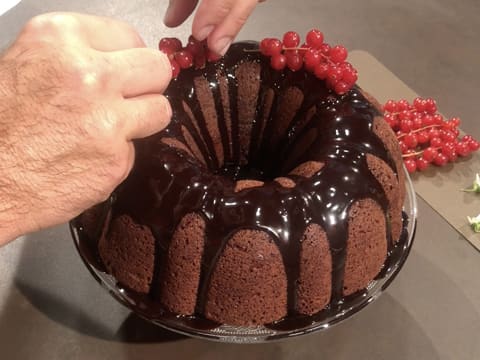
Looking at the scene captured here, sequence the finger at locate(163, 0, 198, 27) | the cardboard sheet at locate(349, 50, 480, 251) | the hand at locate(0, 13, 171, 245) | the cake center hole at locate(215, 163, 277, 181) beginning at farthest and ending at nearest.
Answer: the cardboard sheet at locate(349, 50, 480, 251), the cake center hole at locate(215, 163, 277, 181), the finger at locate(163, 0, 198, 27), the hand at locate(0, 13, 171, 245)

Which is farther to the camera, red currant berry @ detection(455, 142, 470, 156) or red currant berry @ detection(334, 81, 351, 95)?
red currant berry @ detection(455, 142, 470, 156)

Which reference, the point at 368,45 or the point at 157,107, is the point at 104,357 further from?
the point at 368,45

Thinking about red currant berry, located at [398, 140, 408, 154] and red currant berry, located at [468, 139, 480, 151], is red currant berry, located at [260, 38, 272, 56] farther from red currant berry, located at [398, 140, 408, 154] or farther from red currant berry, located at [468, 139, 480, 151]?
red currant berry, located at [468, 139, 480, 151]

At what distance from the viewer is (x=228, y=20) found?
41.6 inches

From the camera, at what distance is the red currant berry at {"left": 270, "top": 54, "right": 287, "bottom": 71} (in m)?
1.23

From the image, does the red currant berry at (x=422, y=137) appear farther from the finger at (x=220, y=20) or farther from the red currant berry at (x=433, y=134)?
the finger at (x=220, y=20)

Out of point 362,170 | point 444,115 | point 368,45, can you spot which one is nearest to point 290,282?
point 362,170

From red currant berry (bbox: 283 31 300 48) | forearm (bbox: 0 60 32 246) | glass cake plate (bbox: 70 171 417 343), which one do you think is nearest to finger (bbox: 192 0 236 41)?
red currant berry (bbox: 283 31 300 48)

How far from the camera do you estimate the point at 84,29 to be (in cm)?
86

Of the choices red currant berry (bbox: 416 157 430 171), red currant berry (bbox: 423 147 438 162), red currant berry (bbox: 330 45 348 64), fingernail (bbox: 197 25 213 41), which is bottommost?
red currant berry (bbox: 416 157 430 171)

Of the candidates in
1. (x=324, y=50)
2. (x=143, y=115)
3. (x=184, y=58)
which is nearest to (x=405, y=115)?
(x=324, y=50)

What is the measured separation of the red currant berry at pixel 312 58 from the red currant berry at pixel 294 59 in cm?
2

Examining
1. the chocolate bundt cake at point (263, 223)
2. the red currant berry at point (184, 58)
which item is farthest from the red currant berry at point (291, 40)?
the red currant berry at point (184, 58)

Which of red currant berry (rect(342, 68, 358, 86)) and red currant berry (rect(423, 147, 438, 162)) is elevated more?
red currant berry (rect(342, 68, 358, 86))
